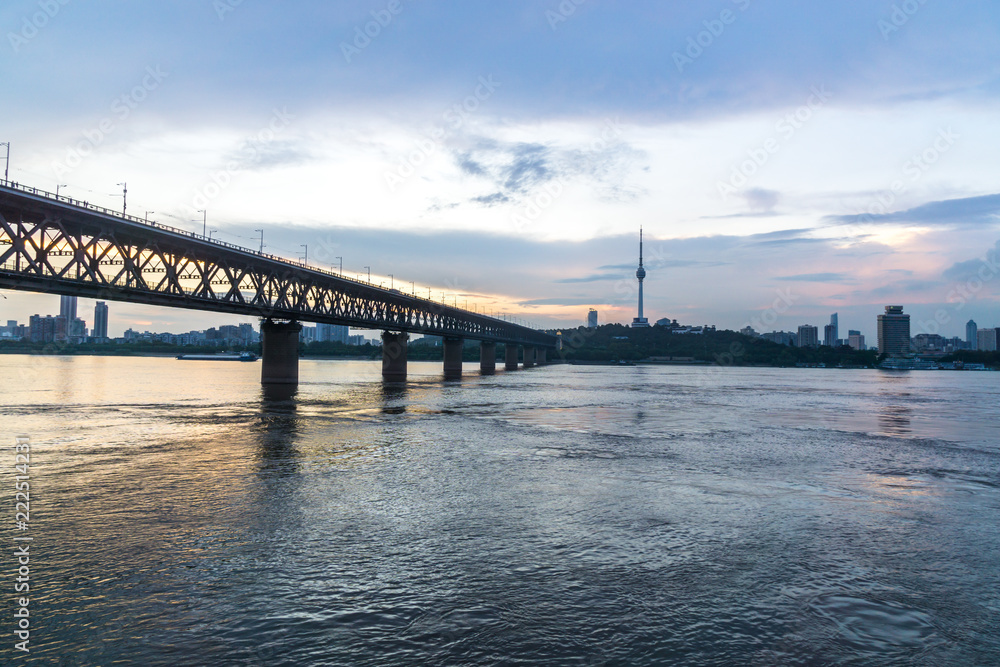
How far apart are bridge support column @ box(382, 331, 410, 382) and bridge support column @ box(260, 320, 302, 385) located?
2877 cm

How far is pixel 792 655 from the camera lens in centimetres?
942

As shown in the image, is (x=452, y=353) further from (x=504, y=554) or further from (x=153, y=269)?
(x=504, y=554)

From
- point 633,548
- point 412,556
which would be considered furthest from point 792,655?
point 412,556

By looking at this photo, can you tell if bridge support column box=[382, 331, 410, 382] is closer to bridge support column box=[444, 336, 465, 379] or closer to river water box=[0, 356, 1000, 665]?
bridge support column box=[444, 336, 465, 379]

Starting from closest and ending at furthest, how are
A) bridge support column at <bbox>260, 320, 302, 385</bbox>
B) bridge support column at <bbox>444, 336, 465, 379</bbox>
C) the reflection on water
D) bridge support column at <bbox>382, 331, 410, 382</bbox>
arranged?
the reflection on water
bridge support column at <bbox>260, 320, 302, 385</bbox>
bridge support column at <bbox>382, 331, 410, 382</bbox>
bridge support column at <bbox>444, 336, 465, 379</bbox>

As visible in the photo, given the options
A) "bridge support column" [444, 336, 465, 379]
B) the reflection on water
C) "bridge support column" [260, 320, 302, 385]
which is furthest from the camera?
"bridge support column" [444, 336, 465, 379]

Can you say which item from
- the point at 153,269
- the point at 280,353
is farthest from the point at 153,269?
the point at 280,353

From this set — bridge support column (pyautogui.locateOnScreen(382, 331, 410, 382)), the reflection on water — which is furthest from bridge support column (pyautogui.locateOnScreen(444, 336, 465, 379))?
the reflection on water

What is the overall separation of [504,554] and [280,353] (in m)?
81.6

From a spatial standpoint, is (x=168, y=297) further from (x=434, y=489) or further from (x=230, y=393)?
(x=434, y=489)

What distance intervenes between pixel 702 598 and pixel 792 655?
234 centimetres

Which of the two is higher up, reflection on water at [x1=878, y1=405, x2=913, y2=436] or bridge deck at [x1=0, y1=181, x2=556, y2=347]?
bridge deck at [x1=0, y1=181, x2=556, y2=347]

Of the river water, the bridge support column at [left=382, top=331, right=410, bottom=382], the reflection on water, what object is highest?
the bridge support column at [left=382, top=331, right=410, bottom=382]

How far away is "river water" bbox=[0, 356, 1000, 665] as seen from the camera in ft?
31.9
